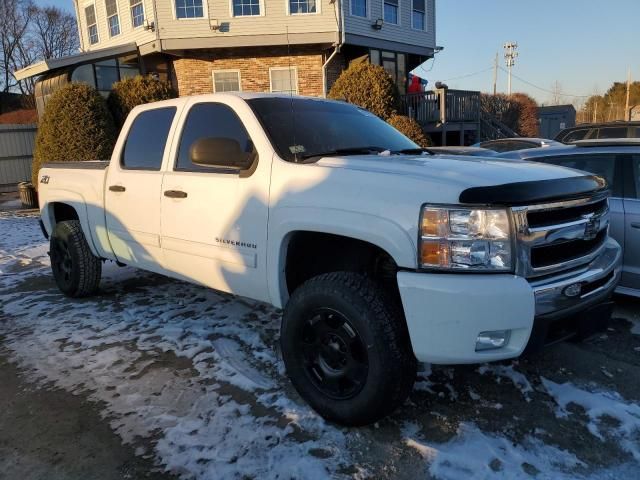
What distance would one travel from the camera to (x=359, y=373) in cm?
272

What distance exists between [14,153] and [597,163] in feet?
66.7

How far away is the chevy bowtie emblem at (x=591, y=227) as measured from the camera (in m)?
2.77

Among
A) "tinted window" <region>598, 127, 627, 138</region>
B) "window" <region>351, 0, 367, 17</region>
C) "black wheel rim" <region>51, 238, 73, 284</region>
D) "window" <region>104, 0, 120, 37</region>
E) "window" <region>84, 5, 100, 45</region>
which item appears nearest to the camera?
"black wheel rim" <region>51, 238, 73, 284</region>

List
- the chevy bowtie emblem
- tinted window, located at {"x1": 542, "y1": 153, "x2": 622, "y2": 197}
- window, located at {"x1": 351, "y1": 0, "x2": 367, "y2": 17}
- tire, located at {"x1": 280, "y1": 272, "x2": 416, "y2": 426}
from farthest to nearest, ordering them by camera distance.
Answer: window, located at {"x1": 351, "y1": 0, "x2": 367, "y2": 17}
tinted window, located at {"x1": 542, "y1": 153, "x2": 622, "y2": 197}
the chevy bowtie emblem
tire, located at {"x1": 280, "y1": 272, "x2": 416, "y2": 426}

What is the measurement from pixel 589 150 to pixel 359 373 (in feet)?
11.6

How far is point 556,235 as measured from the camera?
2.55 m

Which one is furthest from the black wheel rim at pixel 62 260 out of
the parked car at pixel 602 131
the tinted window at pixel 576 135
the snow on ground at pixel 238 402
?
the tinted window at pixel 576 135

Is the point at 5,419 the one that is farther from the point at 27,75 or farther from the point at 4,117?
the point at 4,117

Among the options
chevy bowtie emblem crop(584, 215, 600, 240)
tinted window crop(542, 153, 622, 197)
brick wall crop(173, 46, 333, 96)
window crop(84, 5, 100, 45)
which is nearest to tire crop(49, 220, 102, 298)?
chevy bowtie emblem crop(584, 215, 600, 240)

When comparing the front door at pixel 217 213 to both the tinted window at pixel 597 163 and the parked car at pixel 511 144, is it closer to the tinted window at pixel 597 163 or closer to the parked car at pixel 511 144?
the tinted window at pixel 597 163

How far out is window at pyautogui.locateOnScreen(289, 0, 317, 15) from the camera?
57.2 feet

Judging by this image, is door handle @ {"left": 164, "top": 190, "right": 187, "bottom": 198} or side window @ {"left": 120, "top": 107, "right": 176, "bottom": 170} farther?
side window @ {"left": 120, "top": 107, "right": 176, "bottom": 170}

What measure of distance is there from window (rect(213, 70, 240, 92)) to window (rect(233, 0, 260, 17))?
1.95 m

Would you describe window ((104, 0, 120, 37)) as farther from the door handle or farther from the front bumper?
the front bumper
